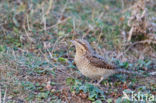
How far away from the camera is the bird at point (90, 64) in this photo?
5.97 m

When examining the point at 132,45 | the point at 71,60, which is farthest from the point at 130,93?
the point at 132,45

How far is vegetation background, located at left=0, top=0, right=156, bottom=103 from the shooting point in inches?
215

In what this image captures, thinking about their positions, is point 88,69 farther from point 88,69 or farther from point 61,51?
point 61,51

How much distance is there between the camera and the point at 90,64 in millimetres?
6008

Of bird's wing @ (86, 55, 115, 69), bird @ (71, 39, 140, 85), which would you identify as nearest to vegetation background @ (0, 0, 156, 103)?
bird @ (71, 39, 140, 85)

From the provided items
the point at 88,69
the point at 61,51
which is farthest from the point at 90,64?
Answer: the point at 61,51

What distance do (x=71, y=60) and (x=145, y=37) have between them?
206 centimetres

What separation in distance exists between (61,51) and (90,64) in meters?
1.46

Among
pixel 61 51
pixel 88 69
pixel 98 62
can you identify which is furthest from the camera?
pixel 61 51

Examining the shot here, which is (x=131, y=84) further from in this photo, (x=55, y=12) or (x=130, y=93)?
(x=55, y=12)

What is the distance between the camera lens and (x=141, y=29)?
7750 mm

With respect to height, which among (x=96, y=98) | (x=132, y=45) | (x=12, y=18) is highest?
(x=12, y=18)

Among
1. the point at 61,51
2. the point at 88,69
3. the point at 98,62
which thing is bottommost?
the point at 88,69

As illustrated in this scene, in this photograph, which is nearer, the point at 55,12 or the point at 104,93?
the point at 104,93
